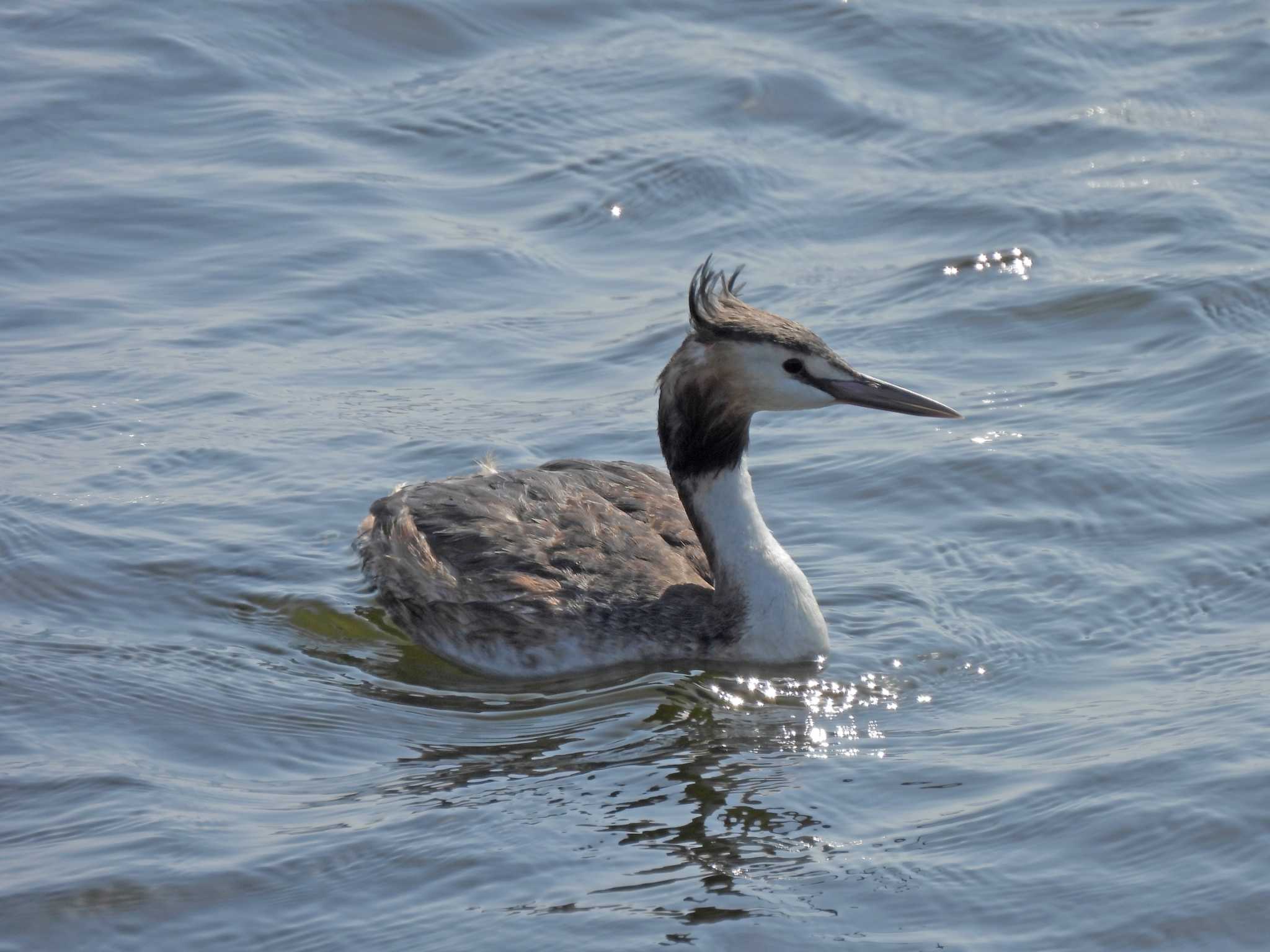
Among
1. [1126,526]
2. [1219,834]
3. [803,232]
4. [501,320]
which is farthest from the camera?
[803,232]

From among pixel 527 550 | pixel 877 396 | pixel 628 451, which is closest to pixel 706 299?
pixel 877 396

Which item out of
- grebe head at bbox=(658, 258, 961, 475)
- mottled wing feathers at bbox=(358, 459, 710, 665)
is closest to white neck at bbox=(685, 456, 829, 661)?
grebe head at bbox=(658, 258, 961, 475)

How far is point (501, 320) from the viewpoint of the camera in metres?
11.1

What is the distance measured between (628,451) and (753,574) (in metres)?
2.02

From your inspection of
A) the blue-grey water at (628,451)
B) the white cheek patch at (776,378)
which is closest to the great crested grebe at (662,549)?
the white cheek patch at (776,378)

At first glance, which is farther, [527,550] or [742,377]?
[527,550]

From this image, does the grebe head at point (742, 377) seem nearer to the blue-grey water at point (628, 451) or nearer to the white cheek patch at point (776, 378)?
the white cheek patch at point (776, 378)

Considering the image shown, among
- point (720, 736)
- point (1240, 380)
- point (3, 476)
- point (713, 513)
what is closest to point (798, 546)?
point (713, 513)

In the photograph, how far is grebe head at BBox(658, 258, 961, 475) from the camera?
302 inches

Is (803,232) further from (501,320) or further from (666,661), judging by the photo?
(666,661)

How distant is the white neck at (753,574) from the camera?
7719 mm

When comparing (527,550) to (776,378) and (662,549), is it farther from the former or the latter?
(776,378)

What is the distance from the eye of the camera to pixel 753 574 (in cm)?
782

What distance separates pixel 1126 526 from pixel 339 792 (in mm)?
3790
